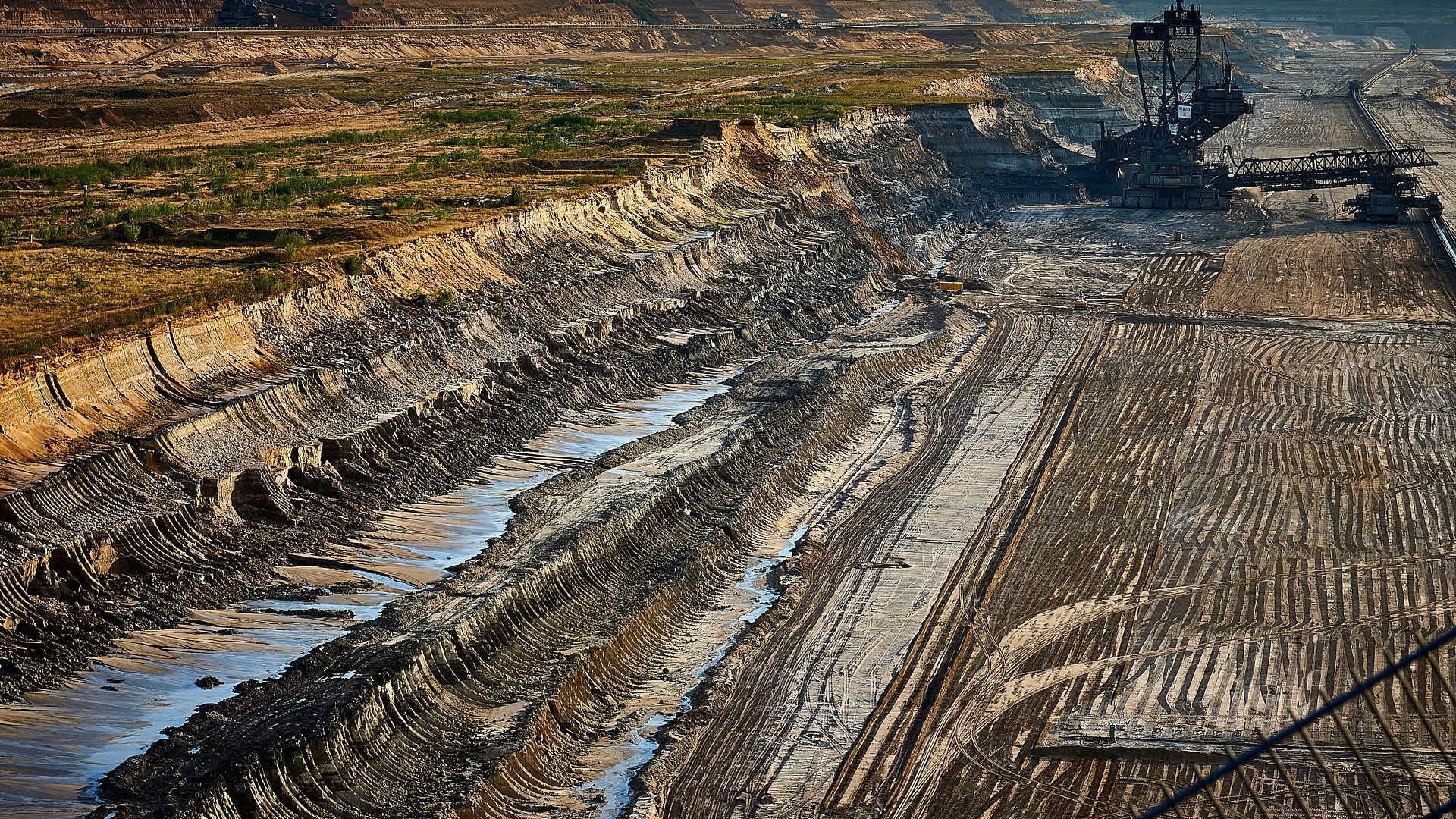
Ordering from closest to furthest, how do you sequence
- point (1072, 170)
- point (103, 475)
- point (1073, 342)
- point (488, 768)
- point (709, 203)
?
point (488, 768), point (103, 475), point (1073, 342), point (709, 203), point (1072, 170)

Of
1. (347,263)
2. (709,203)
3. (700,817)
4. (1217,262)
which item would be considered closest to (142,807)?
(700,817)

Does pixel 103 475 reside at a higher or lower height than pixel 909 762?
higher

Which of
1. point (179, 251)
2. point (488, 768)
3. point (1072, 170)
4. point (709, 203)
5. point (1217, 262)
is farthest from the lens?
point (1072, 170)

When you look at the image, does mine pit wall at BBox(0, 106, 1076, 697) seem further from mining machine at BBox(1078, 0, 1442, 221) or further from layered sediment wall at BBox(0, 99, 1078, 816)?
mining machine at BBox(1078, 0, 1442, 221)

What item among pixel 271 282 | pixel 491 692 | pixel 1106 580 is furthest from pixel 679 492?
pixel 271 282

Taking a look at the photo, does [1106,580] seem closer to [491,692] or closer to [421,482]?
[491,692]

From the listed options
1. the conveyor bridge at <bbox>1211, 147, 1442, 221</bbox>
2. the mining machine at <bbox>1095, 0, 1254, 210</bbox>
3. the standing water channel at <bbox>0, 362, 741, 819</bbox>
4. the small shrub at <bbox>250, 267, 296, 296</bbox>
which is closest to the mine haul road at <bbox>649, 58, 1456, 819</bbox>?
the standing water channel at <bbox>0, 362, 741, 819</bbox>

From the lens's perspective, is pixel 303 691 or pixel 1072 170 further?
pixel 1072 170

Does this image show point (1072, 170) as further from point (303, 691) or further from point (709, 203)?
point (303, 691)
